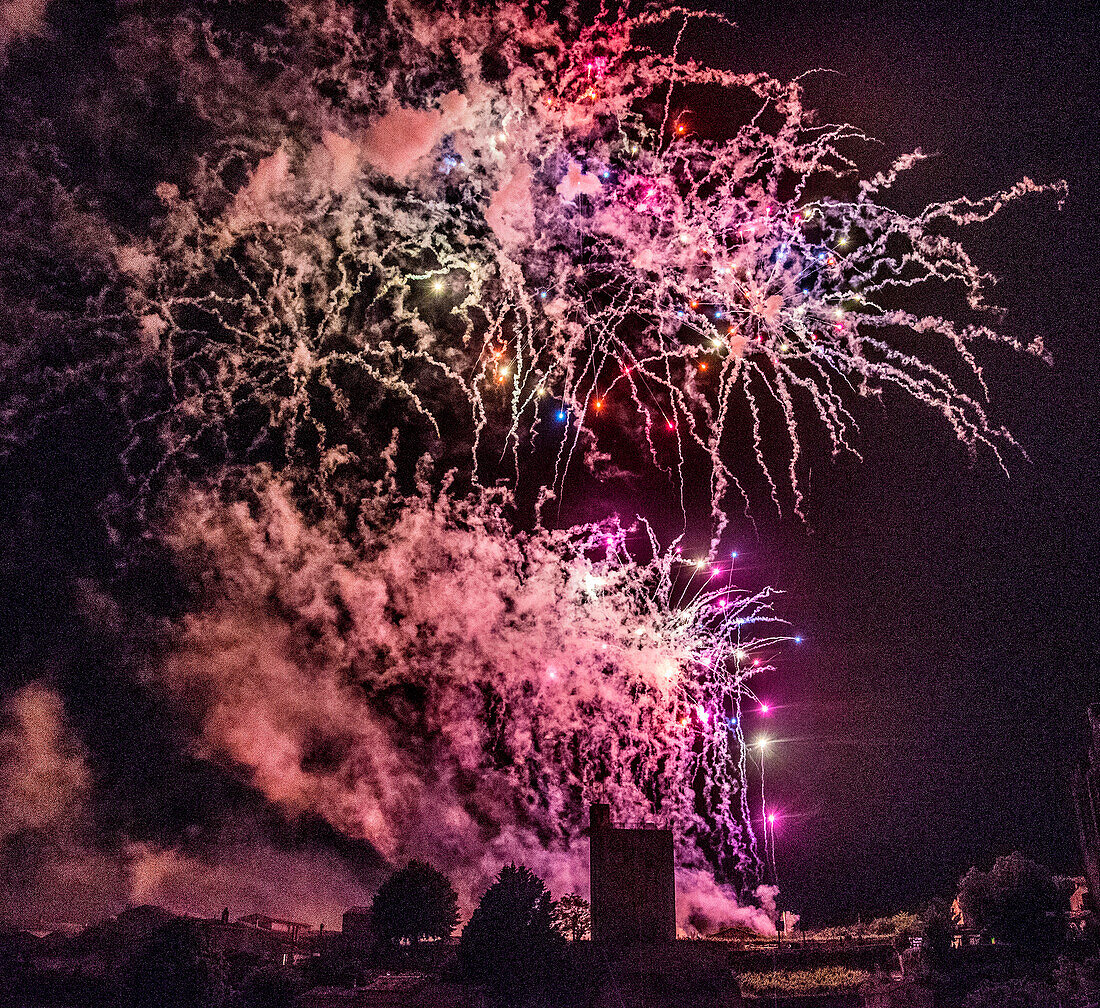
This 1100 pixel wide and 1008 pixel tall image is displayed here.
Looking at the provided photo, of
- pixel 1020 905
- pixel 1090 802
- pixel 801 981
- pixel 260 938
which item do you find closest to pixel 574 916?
pixel 801 981

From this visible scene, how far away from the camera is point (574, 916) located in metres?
35.8

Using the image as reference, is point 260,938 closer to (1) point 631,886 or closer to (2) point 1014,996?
(1) point 631,886

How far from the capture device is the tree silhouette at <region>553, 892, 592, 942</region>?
3278 cm

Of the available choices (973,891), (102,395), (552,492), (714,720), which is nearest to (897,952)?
(973,891)

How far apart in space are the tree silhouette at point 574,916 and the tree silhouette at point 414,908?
412 cm

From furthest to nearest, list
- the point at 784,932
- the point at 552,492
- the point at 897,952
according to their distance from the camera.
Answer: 1. the point at 784,932
2. the point at 897,952
3. the point at 552,492

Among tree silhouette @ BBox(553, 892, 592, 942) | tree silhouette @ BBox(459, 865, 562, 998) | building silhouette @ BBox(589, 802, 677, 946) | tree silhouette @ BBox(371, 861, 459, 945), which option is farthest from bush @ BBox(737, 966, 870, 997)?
tree silhouette @ BBox(371, 861, 459, 945)

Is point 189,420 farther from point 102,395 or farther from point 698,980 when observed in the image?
point 698,980

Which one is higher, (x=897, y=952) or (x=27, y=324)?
(x=27, y=324)

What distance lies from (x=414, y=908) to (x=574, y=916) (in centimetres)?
641

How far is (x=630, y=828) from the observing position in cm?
2977

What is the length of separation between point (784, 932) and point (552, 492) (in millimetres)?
22048

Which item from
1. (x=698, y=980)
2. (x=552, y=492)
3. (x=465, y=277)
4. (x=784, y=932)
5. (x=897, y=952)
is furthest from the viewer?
(x=784, y=932)

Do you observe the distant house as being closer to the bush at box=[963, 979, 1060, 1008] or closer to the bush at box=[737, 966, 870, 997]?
the bush at box=[737, 966, 870, 997]
